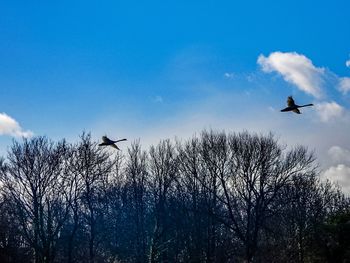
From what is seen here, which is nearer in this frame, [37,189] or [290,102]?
[290,102]

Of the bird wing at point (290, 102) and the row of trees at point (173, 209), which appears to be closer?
the bird wing at point (290, 102)

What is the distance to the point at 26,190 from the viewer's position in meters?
28.0

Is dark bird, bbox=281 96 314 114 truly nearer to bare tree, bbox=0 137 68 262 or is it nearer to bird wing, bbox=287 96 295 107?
bird wing, bbox=287 96 295 107

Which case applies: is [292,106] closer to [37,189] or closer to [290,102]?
[290,102]

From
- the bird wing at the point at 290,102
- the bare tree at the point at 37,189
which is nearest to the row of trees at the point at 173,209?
the bare tree at the point at 37,189

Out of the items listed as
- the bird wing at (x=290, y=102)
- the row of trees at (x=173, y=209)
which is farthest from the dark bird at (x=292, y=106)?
the row of trees at (x=173, y=209)

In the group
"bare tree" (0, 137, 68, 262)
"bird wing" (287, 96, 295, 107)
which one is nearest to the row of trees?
"bare tree" (0, 137, 68, 262)

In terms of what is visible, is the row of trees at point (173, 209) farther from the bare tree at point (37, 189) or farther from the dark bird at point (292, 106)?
the dark bird at point (292, 106)

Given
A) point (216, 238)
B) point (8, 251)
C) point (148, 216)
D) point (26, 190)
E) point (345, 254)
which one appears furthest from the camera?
point (148, 216)

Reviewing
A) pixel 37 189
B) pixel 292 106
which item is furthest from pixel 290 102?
pixel 37 189

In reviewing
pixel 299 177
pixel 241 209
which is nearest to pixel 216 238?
pixel 241 209

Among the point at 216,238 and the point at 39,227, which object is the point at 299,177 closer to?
the point at 216,238

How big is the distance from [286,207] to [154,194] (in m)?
12.1

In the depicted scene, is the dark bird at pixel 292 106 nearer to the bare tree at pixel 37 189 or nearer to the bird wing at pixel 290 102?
the bird wing at pixel 290 102
